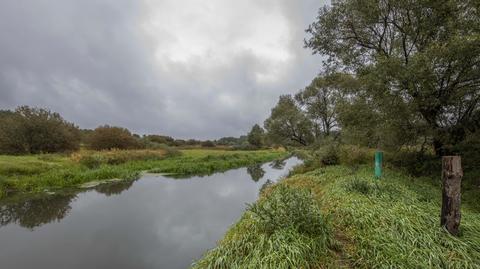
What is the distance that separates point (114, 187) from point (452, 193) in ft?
51.1

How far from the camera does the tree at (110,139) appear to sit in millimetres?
29047

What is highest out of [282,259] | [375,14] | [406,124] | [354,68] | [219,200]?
[375,14]

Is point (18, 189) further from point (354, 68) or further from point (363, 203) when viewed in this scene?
point (354, 68)

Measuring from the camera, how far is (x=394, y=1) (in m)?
10.6

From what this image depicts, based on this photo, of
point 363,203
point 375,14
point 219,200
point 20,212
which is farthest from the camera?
point 219,200

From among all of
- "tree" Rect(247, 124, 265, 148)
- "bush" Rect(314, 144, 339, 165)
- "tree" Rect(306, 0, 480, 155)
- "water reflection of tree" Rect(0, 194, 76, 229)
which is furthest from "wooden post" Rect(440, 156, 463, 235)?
"tree" Rect(247, 124, 265, 148)

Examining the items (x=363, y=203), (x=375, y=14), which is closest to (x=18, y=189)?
(x=363, y=203)

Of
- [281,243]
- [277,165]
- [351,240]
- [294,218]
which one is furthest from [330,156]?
[277,165]

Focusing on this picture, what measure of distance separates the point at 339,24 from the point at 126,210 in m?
13.6

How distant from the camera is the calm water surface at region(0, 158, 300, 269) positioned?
20.0ft

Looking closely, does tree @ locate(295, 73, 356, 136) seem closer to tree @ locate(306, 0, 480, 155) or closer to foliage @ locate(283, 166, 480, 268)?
tree @ locate(306, 0, 480, 155)

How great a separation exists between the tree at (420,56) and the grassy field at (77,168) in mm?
15902

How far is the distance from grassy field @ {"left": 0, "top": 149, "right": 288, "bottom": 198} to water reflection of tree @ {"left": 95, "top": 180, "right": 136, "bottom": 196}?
135 centimetres

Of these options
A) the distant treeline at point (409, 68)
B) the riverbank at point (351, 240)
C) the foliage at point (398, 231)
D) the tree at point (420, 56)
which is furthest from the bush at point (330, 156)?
the riverbank at point (351, 240)
